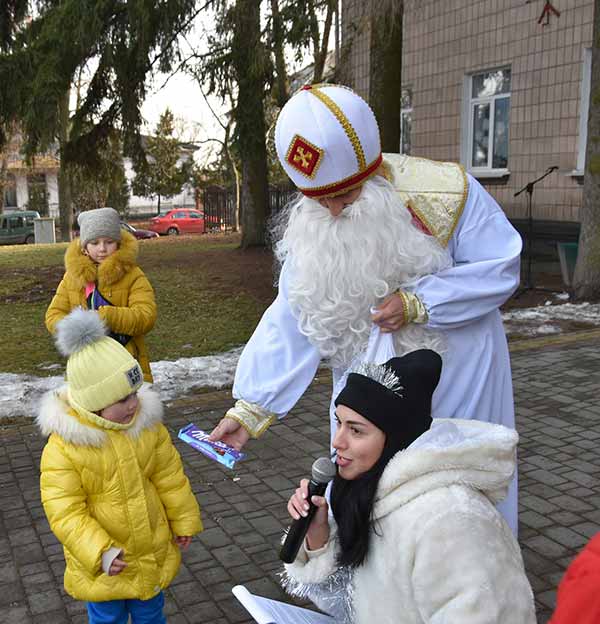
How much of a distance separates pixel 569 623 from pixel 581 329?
8295 millimetres

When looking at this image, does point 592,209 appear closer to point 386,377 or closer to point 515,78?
point 515,78

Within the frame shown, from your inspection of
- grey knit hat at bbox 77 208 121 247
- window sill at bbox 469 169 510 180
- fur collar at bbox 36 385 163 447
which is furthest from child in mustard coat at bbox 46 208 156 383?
window sill at bbox 469 169 510 180

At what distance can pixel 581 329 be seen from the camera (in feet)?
29.3

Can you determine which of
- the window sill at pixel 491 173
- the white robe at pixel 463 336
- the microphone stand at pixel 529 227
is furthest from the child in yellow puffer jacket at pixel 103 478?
the window sill at pixel 491 173

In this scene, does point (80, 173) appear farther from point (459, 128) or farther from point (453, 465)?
point (453, 465)

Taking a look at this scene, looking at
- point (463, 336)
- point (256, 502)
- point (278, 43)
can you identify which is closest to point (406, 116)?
point (278, 43)

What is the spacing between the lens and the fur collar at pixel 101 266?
16.2 feet

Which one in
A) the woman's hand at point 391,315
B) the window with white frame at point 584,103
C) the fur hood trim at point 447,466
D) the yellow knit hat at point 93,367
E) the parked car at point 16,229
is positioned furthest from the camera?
the parked car at point 16,229

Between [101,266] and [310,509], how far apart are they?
131 inches

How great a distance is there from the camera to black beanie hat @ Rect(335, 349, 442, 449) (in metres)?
1.93

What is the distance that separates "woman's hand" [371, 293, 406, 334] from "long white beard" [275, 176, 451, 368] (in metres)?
0.08

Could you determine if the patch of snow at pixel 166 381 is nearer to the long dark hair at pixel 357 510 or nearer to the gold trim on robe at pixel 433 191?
the gold trim on robe at pixel 433 191

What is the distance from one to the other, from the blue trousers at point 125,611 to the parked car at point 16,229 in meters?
34.7

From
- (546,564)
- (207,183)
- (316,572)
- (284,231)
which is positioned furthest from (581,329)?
(207,183)
